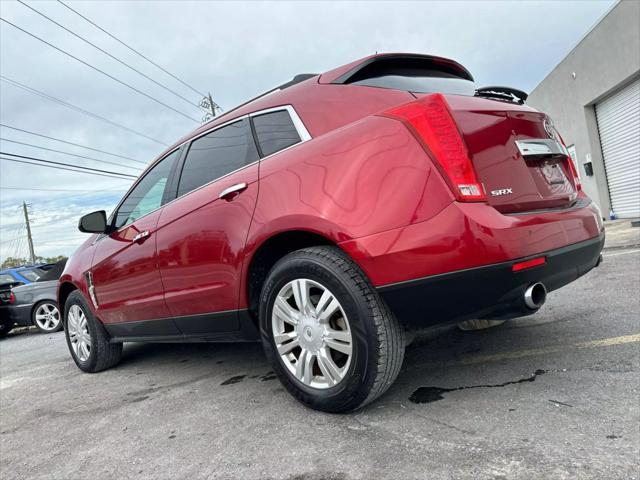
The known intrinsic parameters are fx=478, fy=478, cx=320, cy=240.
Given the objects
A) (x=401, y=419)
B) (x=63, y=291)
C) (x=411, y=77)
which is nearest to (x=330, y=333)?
(x=401, y=419)

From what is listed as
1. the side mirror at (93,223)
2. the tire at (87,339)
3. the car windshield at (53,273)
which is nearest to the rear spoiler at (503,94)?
the side mirror at (93,223)

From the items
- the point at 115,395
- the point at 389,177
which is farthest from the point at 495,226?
the point at 115,395

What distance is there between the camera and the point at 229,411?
2637mm

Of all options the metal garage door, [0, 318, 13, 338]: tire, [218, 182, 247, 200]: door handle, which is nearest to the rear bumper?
[218, 182, 247, 200]: door handle

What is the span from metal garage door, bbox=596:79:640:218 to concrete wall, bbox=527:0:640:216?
0.24 metres

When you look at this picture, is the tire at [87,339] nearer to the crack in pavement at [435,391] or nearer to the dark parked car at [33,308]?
the crack in pavement at [435,391]

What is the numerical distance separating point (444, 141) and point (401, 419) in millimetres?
1266

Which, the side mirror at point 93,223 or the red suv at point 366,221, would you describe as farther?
the side mirror at point 93,223

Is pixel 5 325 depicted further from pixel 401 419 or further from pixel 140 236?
pixel 401 419

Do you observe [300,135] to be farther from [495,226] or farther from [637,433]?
[637,433]

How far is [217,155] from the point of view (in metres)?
3.09

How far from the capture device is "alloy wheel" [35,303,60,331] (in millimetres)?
9750

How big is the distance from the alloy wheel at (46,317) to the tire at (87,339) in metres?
6.00

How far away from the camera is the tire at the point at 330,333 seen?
2.12 meters
